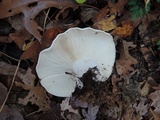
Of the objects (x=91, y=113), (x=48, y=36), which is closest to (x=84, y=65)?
(x=48, y=36)

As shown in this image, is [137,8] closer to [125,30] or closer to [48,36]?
[125,30]

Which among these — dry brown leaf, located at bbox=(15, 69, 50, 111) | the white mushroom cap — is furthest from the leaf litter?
the white mushroom cap

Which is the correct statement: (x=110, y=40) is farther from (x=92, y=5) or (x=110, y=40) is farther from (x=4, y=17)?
(x=4, y=17)

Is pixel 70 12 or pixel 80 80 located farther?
pixel 70 12

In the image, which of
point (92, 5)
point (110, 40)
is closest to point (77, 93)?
point (110, 40)

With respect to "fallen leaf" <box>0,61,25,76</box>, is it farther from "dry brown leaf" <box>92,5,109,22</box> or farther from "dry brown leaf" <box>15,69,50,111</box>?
"dry brown leaf" <box>92,5,109,22</box>

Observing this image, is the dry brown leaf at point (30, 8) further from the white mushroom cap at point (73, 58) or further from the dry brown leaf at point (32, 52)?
the white mushroom cap at point (73, 58)
